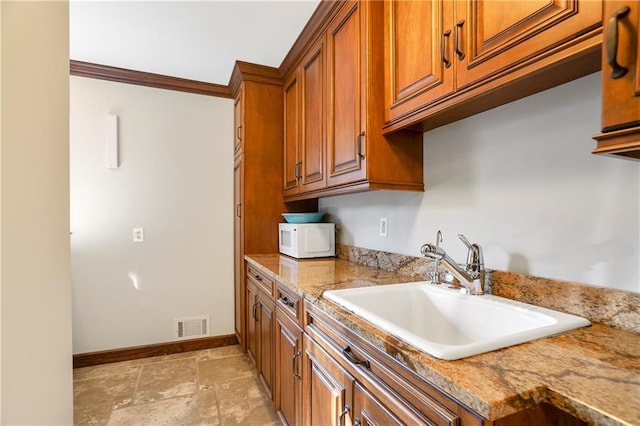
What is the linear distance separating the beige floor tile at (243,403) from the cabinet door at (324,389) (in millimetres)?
727

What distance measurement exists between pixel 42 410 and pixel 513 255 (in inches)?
52.6

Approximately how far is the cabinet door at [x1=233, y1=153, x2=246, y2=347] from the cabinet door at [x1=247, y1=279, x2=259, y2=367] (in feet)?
0.49

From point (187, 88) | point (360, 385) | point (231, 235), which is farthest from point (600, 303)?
point (187, 88)

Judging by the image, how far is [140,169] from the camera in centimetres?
274

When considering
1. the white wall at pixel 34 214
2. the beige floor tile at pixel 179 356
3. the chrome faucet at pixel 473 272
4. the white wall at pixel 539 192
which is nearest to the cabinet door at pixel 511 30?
the white wall at pixel 539 192

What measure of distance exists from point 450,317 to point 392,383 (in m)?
0.54

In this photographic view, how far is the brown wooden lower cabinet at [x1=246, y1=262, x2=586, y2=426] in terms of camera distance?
2.16ft

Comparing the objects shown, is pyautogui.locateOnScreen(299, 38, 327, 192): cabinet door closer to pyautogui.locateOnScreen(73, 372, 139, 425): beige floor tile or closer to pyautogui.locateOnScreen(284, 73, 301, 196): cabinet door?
pyautogui.locateOnScreen(284, 73, 301, 196): cabinet door

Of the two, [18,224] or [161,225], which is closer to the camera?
[18,224]

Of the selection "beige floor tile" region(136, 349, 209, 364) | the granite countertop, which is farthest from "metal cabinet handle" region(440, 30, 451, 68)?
"beige floor tile" region(136, 349, 209, 364)

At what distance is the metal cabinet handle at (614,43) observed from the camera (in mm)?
643

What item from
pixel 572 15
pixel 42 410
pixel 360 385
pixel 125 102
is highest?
pixel 125 102

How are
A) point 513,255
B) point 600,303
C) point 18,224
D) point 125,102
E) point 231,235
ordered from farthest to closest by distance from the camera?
point 231,235 → point 125,102 → point 513,255 → point 600,303 → point 18,224

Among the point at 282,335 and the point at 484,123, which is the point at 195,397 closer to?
the point at 282,335
